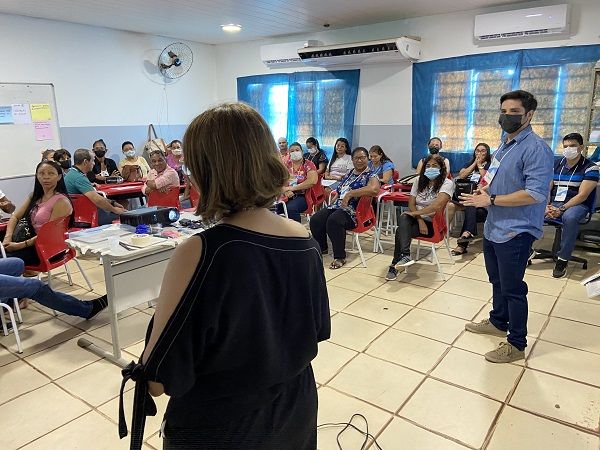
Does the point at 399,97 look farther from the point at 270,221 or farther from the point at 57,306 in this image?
the point at 270,221

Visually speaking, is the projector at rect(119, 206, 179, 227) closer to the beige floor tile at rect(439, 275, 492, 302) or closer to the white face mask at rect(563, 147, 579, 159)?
the beige floor tile at rect(439, 275, 492, 302)

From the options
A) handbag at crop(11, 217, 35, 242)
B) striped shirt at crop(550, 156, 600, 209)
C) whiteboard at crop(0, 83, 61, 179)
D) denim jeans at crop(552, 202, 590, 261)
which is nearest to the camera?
handbag at crop(11, 217, 35, 242)

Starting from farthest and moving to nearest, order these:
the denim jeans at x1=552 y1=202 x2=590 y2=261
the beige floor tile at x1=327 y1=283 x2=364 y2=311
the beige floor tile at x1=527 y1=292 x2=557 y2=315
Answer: the denim jeans at x1=552 y1=202 x2=590 y2=261, the beige floor tile at x1=327 y1=283 x2=364 y2=311, the beige floor tile at x1=527 y1=292 x2=557 y2=315

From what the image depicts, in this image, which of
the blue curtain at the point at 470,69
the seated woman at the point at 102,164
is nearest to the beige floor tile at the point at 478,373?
the blue curtain at the point at 470,69

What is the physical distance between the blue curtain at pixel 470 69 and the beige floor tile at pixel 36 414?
4995mm

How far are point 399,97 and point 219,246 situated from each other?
18.6 ft

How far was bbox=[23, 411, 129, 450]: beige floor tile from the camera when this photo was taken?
1810 mm

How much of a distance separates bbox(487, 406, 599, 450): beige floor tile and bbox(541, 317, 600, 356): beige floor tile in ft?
2.82

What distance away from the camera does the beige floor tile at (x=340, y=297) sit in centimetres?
319

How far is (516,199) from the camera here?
7.02 ft

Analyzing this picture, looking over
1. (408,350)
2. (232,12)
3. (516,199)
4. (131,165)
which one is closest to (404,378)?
(408,350)

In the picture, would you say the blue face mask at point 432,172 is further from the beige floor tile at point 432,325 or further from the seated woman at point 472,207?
the beige floor tile at point 432,325

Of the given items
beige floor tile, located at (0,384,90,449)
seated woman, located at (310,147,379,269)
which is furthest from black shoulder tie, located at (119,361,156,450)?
seated woman, located at (310,147,379,269)

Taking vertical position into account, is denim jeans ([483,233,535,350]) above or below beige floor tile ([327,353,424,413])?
above
